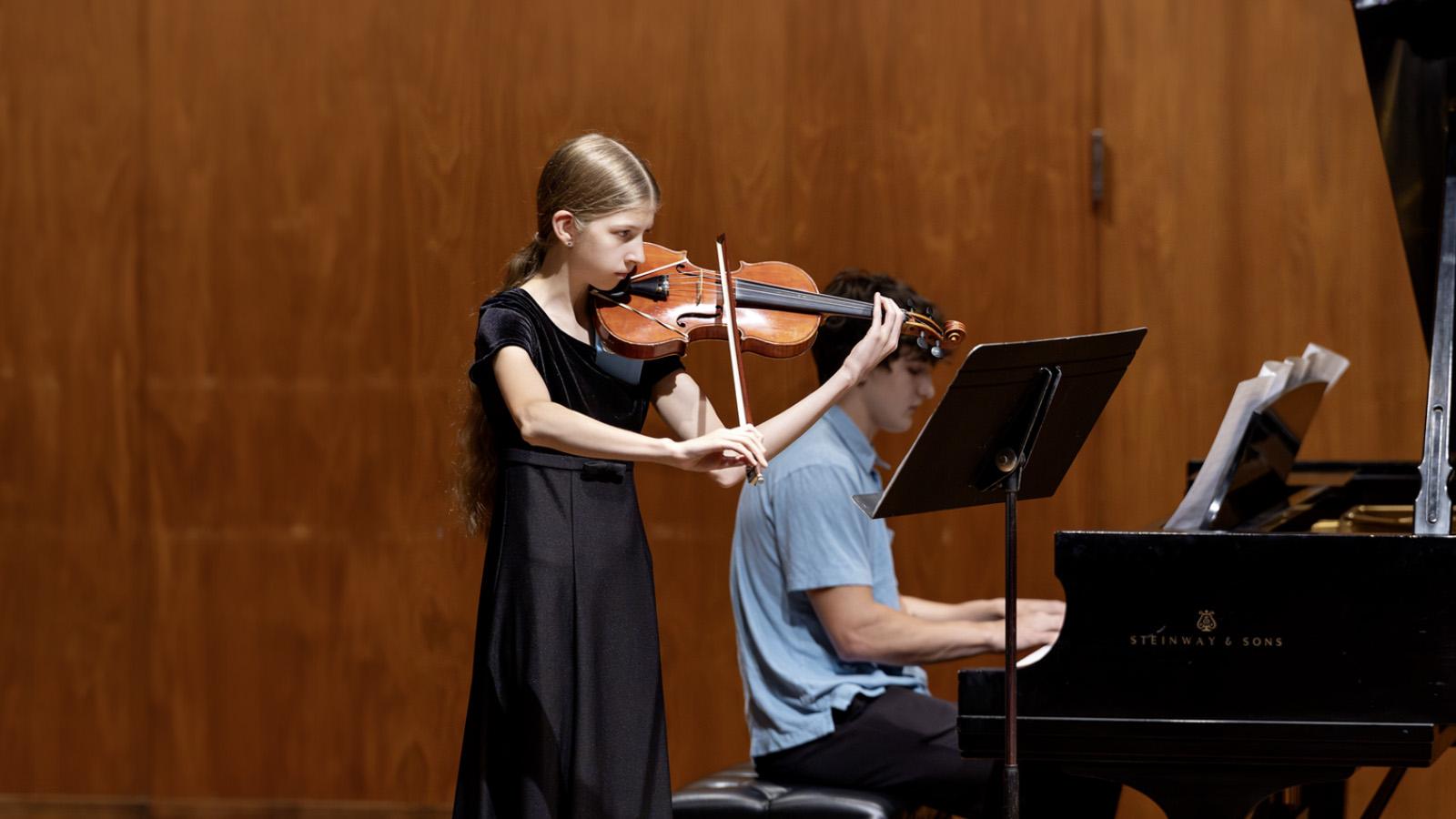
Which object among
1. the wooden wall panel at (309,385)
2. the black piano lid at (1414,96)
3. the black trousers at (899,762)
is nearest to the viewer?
the black piano lid at (1414,96)

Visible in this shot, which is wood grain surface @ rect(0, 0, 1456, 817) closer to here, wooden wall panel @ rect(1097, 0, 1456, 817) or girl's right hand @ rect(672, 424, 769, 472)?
wooden wall panel @ rect(1097, 0, 1456, 817)

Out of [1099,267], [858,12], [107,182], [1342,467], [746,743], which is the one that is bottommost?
[746,743]

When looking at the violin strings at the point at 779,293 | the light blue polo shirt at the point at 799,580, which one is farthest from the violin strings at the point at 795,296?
the light blue polo shirt at the point at 799,580

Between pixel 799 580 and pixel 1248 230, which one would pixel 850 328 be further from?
pixel 1248 230

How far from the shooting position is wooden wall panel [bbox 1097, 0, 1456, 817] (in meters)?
3.59

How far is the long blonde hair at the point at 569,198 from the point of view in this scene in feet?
6.23

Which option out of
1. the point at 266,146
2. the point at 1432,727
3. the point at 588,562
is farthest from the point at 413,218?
the point at 1432,727

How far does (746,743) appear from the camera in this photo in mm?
3773

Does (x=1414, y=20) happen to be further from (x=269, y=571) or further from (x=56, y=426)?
(x=56, y=426)

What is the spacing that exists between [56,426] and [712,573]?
5.61 ft

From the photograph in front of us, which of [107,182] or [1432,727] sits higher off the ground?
[107,182]

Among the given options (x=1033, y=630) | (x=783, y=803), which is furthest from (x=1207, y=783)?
(x=783, y=803)

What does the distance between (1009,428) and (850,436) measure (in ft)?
2.46

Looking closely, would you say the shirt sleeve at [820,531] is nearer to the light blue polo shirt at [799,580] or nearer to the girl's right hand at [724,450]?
the light blue polo shirt at [799,580]
